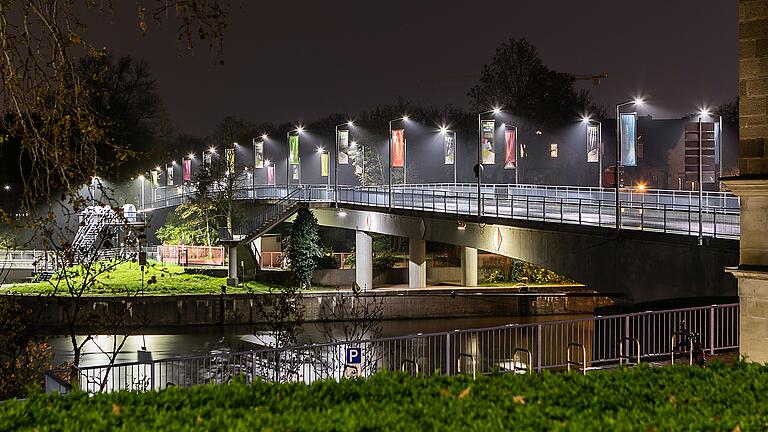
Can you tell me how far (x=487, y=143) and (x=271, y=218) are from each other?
74.5 ft

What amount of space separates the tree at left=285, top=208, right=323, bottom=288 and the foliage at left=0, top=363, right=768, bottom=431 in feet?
187

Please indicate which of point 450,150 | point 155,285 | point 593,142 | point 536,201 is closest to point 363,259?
point 450,150

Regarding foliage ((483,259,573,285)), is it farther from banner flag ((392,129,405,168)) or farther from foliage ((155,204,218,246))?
foliage ((155,204,218,246))

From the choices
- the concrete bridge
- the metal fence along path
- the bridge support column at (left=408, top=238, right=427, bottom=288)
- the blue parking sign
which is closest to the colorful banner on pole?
the metal fence along path

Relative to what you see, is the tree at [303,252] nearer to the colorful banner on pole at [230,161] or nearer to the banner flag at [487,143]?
the colorful banner on pole at [230,161]

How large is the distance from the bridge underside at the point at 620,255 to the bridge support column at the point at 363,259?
15552 mm

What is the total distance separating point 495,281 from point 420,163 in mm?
48401

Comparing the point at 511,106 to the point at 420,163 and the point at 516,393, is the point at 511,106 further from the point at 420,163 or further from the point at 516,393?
the point at 516,393

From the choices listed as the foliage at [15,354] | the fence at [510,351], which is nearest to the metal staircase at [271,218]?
the fence at [510,351]

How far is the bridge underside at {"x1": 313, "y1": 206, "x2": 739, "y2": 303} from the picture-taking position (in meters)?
33.0

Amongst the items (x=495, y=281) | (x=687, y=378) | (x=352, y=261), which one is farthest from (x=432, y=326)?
(x=687, y=378)

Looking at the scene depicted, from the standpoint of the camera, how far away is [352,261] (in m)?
75.4

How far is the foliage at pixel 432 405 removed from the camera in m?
7.97

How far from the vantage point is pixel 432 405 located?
344 inches
